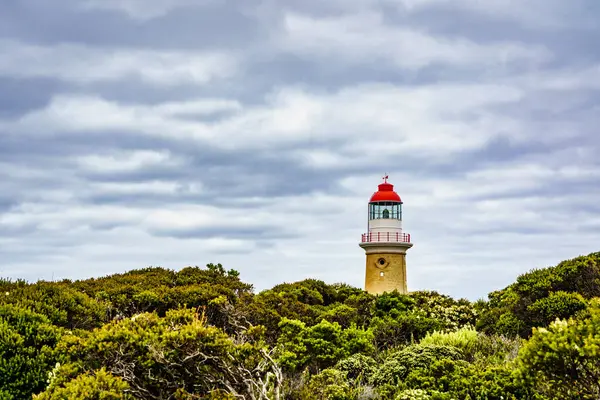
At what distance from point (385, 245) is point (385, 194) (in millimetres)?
2932

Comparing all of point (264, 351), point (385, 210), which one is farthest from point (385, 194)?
point (264, 351)

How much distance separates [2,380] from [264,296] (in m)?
13.2

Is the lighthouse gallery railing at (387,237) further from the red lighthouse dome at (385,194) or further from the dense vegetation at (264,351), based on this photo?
the dense vegetation at (264,351)

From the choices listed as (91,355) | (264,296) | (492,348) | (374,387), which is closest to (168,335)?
(91,355)

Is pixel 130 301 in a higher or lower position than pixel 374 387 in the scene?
higher

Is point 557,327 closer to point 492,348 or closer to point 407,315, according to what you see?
point 492,348

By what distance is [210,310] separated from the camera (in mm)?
23547

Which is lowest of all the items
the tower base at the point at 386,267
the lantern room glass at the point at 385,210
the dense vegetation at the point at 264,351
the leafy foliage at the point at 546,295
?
the dense vegetation at the point at 264,351

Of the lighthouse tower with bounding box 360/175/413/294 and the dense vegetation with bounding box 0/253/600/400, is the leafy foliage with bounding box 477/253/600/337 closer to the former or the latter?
the dense vegetation with bounding box 0/253/600/400

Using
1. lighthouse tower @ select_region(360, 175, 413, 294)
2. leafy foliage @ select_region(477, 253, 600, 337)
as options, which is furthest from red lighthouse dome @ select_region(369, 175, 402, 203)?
leafy foliage @ select_region(477, 253, 600, 337)

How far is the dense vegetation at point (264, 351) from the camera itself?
12000 millimetres

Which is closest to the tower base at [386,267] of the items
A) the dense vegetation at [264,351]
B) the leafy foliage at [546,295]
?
the leafy foliage at [546,295]

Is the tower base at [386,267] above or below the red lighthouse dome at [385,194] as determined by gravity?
below

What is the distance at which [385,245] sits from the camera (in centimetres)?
3934
